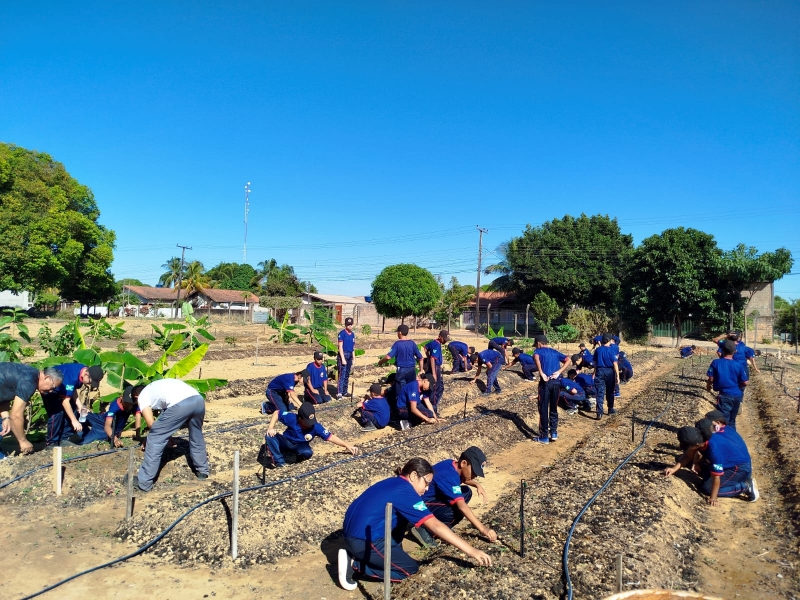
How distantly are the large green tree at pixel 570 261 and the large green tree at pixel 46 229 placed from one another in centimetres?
2897

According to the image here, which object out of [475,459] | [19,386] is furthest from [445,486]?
[19,386]

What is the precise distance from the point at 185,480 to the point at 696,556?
5.62 metres

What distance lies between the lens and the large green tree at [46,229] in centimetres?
2983

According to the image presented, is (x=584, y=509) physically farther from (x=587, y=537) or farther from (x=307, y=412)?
(x=307, y=412)

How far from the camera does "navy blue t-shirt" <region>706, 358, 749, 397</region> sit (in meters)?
8.39

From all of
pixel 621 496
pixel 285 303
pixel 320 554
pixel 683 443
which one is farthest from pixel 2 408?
pixel 285 303

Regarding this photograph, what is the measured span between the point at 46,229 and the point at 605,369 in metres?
31.1

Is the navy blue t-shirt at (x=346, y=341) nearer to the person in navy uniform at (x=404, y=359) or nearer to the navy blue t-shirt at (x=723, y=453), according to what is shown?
the person in navy uniform at (x=404, y=359)

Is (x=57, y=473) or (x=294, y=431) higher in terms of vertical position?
(x=294, y=431)

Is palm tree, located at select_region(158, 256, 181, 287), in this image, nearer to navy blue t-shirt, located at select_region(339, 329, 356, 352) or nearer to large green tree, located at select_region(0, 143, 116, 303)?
large green tree, located at select_region(0, 143, 116, 303)

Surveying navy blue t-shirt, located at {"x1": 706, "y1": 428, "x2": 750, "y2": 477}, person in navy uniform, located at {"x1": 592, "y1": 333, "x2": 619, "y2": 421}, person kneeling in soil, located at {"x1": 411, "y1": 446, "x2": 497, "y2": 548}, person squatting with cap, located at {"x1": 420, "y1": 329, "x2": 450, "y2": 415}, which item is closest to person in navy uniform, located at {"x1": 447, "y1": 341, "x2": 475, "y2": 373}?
person squatting with cap, located at {"x1": 420, "y1": 329, "x2": 450, "y2": 415}

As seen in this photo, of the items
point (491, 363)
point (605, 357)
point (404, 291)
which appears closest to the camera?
point (605, 357)

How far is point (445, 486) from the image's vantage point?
4688 mm

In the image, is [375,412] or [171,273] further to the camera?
[171,273]
